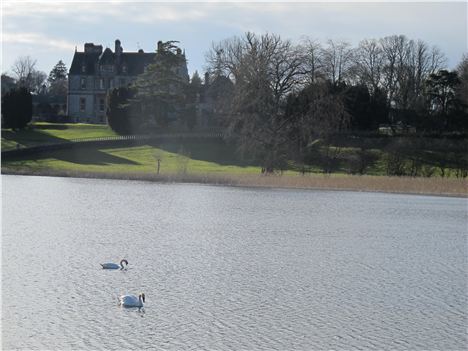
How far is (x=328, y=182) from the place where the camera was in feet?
152

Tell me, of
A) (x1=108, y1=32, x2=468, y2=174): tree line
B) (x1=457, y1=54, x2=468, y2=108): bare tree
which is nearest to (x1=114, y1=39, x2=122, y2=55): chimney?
(x1=108, y1=32, x2=468, y2=174): tree line

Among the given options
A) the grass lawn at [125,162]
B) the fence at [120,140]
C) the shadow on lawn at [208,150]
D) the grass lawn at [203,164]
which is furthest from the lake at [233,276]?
the fence at [120,140]

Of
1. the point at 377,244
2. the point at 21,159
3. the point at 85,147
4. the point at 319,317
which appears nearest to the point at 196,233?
the point at 377,244

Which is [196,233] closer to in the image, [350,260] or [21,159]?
[350,260]

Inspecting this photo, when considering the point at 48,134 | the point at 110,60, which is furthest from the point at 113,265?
the point at 110,60

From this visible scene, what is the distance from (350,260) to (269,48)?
3365 cm

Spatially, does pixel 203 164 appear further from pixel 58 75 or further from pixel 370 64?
pixel 58 75

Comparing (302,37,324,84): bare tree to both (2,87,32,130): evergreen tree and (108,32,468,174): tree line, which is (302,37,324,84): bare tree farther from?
(2,87,32,130): evergreen tree

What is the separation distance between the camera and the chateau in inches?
3868

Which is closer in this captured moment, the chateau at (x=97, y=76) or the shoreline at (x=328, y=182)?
the shoreline at (x=328, y=182)

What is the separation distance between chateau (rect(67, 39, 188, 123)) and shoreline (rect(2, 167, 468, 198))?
154 feet

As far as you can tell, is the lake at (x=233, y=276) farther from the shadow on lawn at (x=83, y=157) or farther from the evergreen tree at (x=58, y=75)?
the evergreen tree at (x=58, y=75)

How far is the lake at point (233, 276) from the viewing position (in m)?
14.6

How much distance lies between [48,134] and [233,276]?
203 ft
